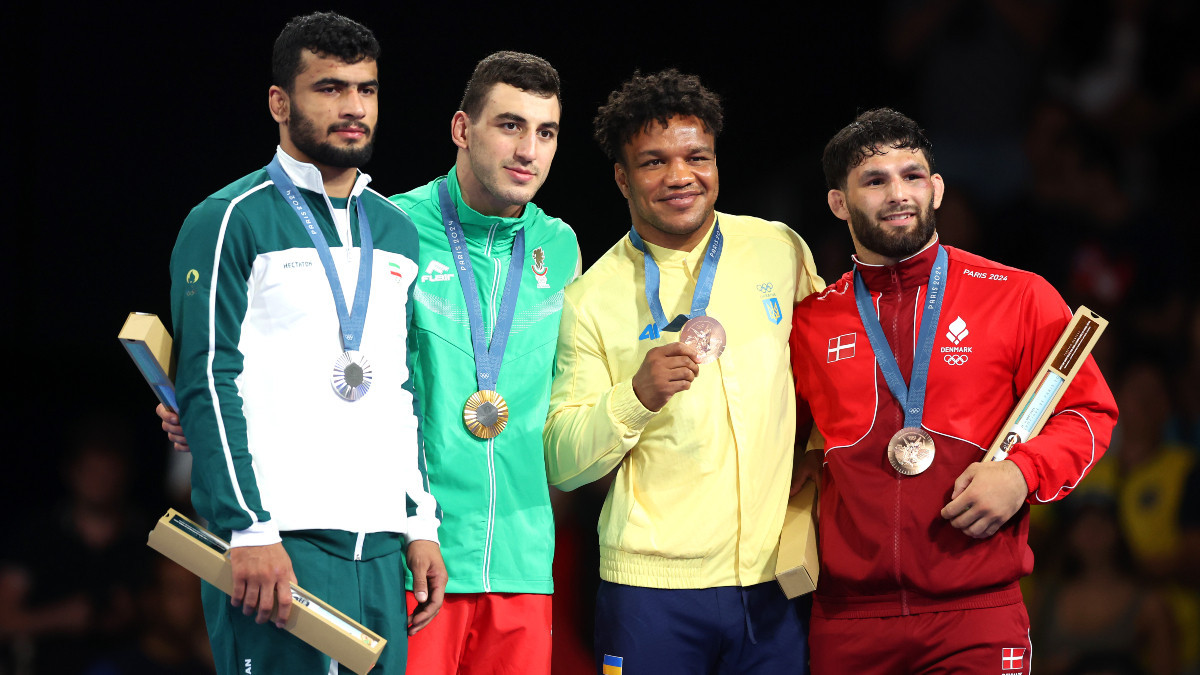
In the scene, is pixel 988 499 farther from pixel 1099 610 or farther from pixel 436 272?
pixel 1099 610

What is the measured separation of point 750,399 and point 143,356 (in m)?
1.49

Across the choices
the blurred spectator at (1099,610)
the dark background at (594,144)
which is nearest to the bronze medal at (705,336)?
the dark background at (594,144)

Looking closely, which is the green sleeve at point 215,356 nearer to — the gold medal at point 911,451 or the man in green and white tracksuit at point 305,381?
the man in green and white tracksuit at point 305,381

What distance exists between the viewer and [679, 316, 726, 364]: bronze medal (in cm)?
293

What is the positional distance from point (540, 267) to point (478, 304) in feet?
0.80

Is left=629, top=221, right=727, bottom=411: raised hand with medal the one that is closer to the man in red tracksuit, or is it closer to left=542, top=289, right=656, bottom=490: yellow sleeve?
left=542, top=289, right=656, bottom=490: yellow sleeve

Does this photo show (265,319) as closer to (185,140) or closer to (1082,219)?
(185,140)

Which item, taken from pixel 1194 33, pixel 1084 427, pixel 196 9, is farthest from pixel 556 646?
pixel 1194 33

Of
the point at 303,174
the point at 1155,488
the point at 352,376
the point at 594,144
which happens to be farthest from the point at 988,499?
the point at 594,144

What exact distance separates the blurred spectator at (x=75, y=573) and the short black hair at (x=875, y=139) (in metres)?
3.80

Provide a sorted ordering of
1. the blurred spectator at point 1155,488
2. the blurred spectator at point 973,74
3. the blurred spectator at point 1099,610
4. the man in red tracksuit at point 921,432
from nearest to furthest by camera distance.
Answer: the man in red tracksuit at point 921,432
the blurred spectator at point 1099,610
the blurred spectator at point 1155,488
the blurred spectator at point 973,74

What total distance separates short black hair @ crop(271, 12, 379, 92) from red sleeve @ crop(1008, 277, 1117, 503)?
1.77m

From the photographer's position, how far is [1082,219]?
5770 mm

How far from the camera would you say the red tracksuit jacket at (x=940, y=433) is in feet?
9.20
